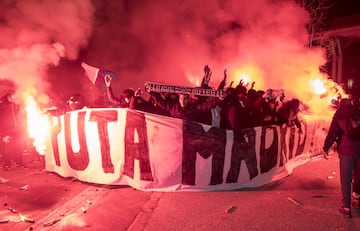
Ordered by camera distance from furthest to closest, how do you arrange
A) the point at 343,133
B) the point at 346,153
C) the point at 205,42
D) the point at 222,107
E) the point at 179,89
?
the point at 205,42
the point at 222,107
the point at 179,89
the point at 343,133
the point at 346,153

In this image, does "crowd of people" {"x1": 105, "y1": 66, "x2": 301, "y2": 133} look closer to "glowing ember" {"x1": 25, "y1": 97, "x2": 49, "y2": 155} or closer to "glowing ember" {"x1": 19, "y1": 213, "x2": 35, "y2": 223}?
"glowing ember" {"x1": 25, "y1": 97, "x2": 49, "y2": 155}

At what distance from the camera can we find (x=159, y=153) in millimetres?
5914

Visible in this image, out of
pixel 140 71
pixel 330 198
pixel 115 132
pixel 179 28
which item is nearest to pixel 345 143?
pixel 330 198

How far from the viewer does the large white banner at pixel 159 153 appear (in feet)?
19.3

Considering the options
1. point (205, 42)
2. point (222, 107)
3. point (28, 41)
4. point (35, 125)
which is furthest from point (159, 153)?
point (205, 42)

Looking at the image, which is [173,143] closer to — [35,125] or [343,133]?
[343,133]

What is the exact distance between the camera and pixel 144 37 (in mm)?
14328

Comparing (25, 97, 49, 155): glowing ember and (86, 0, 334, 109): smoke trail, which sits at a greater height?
(86, 0, 334, 109): smoke trail

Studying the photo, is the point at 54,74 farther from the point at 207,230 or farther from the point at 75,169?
the point at 207,230

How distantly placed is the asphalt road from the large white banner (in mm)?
218

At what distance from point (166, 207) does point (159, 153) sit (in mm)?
1122

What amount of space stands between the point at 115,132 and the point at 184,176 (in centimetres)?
136

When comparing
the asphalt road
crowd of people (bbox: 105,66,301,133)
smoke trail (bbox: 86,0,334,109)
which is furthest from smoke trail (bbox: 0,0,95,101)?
the asphalt road

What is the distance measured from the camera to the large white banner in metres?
5.88
